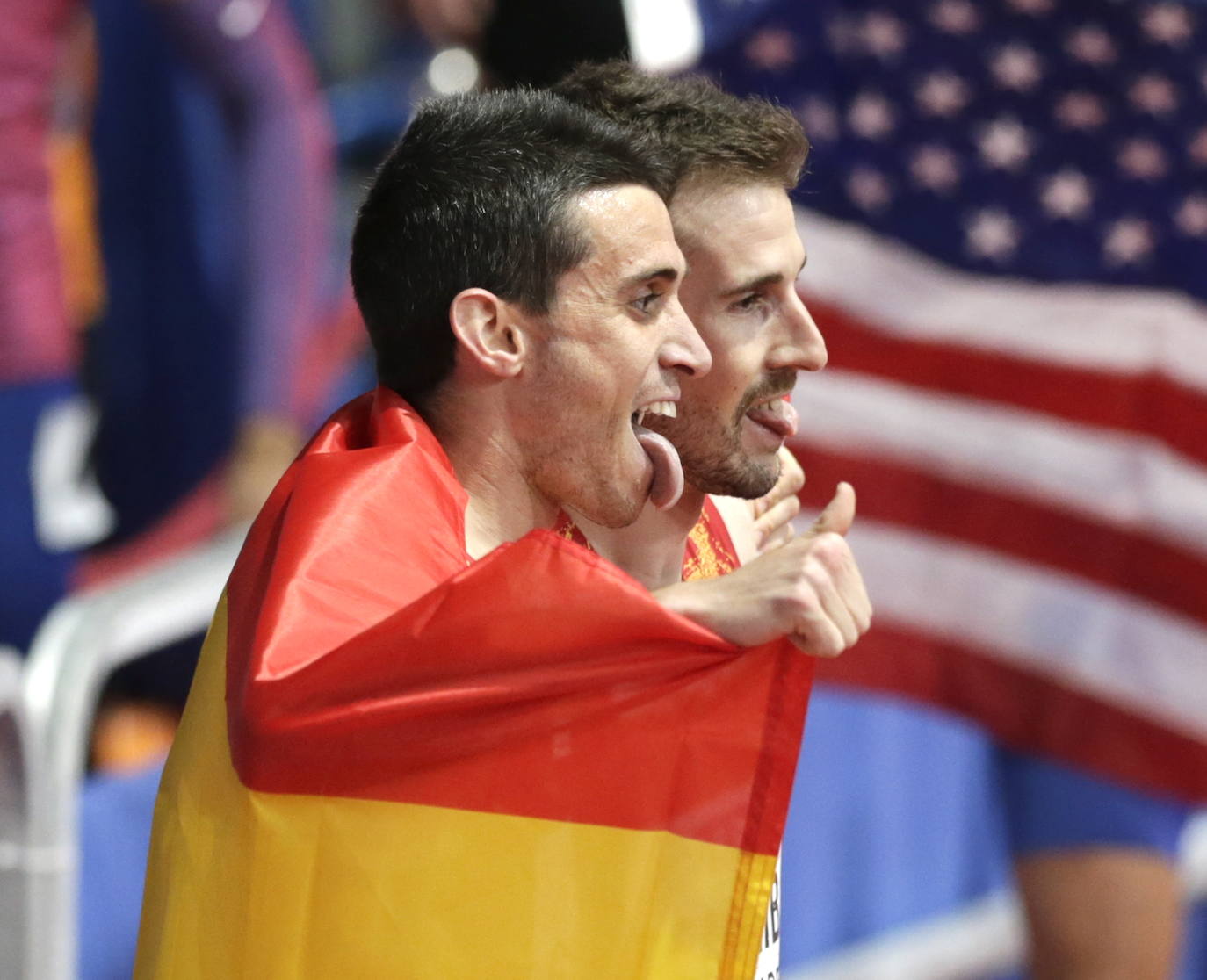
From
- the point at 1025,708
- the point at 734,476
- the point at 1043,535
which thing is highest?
the point at 734,476

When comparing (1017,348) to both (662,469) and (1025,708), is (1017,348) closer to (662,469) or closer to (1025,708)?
(1025,708)

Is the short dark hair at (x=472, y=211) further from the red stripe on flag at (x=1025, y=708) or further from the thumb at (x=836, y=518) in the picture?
the red stripe on flag at (x=1025, y=708)

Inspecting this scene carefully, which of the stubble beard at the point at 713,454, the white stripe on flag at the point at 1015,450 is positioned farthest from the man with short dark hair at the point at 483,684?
the white stripe on flag at the point at 1015,450

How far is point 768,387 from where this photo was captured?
208 centimetres

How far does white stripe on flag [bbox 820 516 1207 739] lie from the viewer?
13.4ft

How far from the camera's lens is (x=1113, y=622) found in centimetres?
409

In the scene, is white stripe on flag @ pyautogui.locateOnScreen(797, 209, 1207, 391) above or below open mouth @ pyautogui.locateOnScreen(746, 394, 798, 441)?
below

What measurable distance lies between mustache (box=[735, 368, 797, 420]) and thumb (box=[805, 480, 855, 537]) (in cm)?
34

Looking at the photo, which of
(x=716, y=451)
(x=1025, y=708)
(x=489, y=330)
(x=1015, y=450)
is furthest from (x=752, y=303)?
(x=1025, y=708)

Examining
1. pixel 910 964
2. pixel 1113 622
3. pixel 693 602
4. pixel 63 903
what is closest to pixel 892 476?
pixel 1113 622

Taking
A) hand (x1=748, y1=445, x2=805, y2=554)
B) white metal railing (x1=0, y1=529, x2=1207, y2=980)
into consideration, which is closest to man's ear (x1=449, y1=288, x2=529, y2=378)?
hand (x1=748, y1=445, x2=805, y2=554)

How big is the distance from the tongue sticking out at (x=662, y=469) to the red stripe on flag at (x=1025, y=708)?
2221 millimetres

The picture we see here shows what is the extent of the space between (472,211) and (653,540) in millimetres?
532

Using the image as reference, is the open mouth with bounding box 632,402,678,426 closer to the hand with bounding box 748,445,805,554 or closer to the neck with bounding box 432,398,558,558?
the neck with bounding box 432,398,558,558
